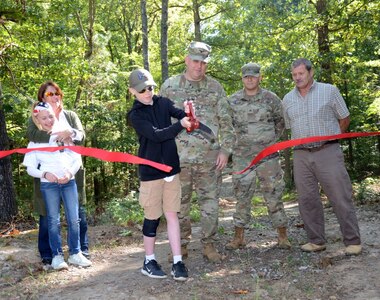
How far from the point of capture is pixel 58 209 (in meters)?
4.71

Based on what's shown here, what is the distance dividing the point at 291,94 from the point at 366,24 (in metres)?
4.00

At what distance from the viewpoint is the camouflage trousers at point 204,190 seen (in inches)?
187

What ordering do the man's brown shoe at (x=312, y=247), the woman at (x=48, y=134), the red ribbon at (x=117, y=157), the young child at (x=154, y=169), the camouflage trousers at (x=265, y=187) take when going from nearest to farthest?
the red ribbon at (x=117, y=157), the young child at (x=154, y=169), the woman at (x=48, y=134), the man's brown shoe at (x=312, y=247), the camouflage trousers at (x=265, y=187)

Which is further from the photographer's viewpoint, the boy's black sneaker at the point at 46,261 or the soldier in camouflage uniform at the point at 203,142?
the boy's black sneaker at the point at 46,261

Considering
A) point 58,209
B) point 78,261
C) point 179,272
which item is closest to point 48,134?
point 58,209

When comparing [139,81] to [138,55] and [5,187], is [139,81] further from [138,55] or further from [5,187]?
[138,55]

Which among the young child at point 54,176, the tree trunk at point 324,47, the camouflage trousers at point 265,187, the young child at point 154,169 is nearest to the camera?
the young child at point 154,169

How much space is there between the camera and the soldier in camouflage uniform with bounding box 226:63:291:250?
209 inches

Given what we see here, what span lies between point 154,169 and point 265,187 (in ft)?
5.97

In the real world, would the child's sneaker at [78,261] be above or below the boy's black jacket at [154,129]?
below

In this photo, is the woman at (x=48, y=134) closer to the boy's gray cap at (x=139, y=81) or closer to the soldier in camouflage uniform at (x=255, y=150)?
the boy's gray cap at (x=139, y=81)

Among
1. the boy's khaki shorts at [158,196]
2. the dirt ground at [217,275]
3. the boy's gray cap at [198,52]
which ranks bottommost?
the dirt ground at [217,275]

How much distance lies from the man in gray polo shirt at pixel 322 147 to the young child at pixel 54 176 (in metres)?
2.74

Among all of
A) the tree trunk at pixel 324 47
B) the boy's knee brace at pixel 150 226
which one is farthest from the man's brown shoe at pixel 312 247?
the tree trunk at pixel 324 47
